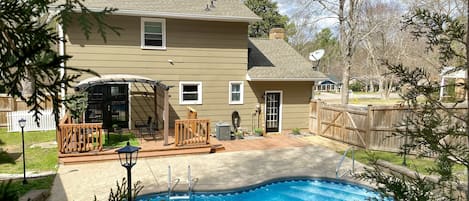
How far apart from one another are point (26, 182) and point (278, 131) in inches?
389

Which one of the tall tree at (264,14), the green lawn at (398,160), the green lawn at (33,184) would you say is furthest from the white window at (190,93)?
the tall tree at (264,14)

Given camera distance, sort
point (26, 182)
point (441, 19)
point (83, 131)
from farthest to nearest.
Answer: point (83, 131), point (26, 182), point (441, 19)

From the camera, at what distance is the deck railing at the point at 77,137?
Result: 8.53 m

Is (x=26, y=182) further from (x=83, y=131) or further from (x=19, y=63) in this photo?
(x=19, y=63)

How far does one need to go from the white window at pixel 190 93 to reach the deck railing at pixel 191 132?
101 inches

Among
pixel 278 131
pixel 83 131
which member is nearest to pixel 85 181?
pixel 83 131

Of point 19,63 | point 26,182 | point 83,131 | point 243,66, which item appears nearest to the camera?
point 19,63

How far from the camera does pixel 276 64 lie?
14586 millimetres

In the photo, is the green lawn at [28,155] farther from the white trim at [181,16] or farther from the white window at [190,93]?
the white trim at [181,16]

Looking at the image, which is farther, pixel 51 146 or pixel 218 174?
pixel 51 146

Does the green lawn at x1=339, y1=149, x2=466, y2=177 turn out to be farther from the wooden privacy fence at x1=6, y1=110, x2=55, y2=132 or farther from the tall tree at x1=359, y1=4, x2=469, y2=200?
the wooden privacy fence at x1=6, y1=110, x2=55, y2=132

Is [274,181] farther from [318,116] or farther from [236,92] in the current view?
[318,116]

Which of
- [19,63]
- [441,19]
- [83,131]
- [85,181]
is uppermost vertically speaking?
[441,19]

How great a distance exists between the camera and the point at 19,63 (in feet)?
6.14
